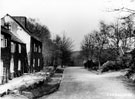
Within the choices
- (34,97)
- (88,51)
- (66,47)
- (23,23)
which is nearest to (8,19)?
(23,23)

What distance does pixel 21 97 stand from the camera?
47.4 ft

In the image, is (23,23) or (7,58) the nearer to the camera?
(7,58)

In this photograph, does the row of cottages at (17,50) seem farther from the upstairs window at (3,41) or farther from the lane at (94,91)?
the lane at (94,91)

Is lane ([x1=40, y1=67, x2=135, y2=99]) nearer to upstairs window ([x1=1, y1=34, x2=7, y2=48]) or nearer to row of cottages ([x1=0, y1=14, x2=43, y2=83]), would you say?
row of cottages ([x1=0, y1=14, x2=43, y2=83])

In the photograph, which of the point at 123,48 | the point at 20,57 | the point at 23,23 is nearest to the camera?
the point at 20,57

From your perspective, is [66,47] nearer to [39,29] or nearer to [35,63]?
[39,29]

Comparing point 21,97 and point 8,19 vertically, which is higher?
point 8,19

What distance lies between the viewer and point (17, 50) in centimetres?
3198

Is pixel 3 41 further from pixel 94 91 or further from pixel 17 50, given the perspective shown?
pixel 94 91

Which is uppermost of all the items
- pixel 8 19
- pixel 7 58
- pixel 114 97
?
pixel 8 19

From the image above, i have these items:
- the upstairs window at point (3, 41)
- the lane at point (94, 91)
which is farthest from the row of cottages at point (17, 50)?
the lane at point (94, 91)

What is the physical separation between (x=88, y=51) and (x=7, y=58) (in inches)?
2037

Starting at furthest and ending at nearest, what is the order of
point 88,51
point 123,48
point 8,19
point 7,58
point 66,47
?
point 66,47 → point 88,51 → point 123,48 → point 8,19 → point 7,58

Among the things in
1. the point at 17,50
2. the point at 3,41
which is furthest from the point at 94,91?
the point at 17,50
